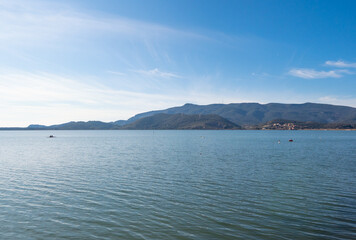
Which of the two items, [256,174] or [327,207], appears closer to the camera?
[327,207]

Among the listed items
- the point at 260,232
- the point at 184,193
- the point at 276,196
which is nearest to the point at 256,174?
the point at 276,196

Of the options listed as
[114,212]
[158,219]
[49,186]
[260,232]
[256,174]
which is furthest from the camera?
[256,174]

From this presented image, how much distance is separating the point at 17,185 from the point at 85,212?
16.1m

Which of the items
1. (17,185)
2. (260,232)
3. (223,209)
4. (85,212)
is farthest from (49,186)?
(260,232)

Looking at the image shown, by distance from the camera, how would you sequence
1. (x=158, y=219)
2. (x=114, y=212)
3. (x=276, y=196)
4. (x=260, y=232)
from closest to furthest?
(x=260, y=232) → (x=158, y=219) → (x=114, y=212) → (x=276, y=196)

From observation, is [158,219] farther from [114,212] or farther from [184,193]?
[184,193]

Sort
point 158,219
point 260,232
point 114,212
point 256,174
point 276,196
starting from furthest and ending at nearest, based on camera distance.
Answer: point 256,174, point 276,196, point 114,212, point 158,219, point 260,232

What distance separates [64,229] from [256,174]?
28.2m

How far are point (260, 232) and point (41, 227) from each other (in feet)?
50.5

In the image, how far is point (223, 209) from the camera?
2186 centimetres

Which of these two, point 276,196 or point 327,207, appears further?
point 276,196

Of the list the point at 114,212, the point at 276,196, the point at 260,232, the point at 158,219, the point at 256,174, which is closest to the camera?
the point at 260,232

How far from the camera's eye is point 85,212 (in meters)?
21.4

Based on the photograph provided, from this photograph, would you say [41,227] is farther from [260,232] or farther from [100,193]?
[260,232]
